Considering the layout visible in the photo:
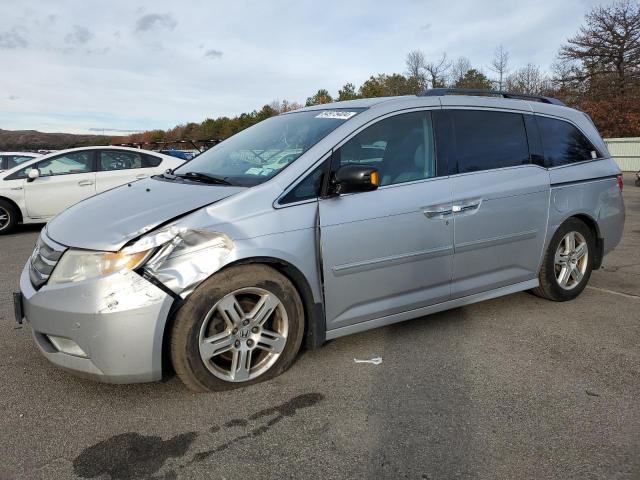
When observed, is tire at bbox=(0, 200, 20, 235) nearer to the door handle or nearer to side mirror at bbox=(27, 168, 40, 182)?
side mirror at bbox=(27, 168, 40, 182)

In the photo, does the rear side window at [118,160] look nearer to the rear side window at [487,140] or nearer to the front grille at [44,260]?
the front grille at [44,260]

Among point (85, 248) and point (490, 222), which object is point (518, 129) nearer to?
point (490, 222)

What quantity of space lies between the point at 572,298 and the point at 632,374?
1540mm

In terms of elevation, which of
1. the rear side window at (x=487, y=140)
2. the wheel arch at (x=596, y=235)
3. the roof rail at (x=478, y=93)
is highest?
the roof rail at (x=478, y=93)

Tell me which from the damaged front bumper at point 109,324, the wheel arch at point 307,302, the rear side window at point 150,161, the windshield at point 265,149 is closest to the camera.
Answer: the damaged front bumper at point 109,324

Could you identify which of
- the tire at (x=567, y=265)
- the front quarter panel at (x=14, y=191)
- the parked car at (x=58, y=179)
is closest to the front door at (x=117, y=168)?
the parked car at (x=58, y=179)

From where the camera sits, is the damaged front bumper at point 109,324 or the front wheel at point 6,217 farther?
the front wheel at point 6,217

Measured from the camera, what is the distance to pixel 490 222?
391 centimetres

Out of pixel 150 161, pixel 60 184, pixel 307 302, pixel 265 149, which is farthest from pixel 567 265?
pixel 60 184

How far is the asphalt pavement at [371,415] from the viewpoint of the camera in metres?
2.40

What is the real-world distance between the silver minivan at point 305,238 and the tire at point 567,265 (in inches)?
0.8

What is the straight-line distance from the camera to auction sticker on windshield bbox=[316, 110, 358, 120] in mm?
3607

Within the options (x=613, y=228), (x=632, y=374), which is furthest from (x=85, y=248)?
(x=613, y=228)

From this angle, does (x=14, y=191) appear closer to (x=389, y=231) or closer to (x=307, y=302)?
(x=307, y=302)
